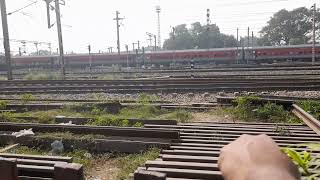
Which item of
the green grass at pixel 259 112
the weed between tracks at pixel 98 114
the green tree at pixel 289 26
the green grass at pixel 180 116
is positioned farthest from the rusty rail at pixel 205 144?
the green tree at pixel 289 26

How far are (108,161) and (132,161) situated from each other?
53 cm

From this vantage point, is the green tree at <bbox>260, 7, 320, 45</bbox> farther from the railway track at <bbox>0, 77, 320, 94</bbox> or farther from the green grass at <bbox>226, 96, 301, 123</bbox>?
the green grass at <bbox>226, 96, 301, 123</bbox>

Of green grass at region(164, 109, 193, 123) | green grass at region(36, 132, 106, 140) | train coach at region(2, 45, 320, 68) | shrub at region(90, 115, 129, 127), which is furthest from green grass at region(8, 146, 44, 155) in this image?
train coach at region(2, 45, 320, 68)

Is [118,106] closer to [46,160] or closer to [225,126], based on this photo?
[225,126]

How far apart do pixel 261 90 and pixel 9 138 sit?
11246mm

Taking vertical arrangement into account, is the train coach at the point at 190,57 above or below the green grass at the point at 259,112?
above

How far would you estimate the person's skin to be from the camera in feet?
3.24

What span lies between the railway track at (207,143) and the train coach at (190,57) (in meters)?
37.8

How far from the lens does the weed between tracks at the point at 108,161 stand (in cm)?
585

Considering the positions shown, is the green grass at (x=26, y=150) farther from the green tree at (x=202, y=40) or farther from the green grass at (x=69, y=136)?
the green tree at (x=202, y=40)

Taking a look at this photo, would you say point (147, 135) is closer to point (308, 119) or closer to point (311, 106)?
point (308, 119)

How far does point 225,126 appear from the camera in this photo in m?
7.97

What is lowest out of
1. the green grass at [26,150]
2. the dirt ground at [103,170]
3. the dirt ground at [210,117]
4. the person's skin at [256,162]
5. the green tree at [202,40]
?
the dirt ground at [103,170]

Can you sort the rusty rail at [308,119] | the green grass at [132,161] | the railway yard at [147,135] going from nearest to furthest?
the railway yard at [147,135]
the green grass at [132,161]
the rusty rail at [308,119]
